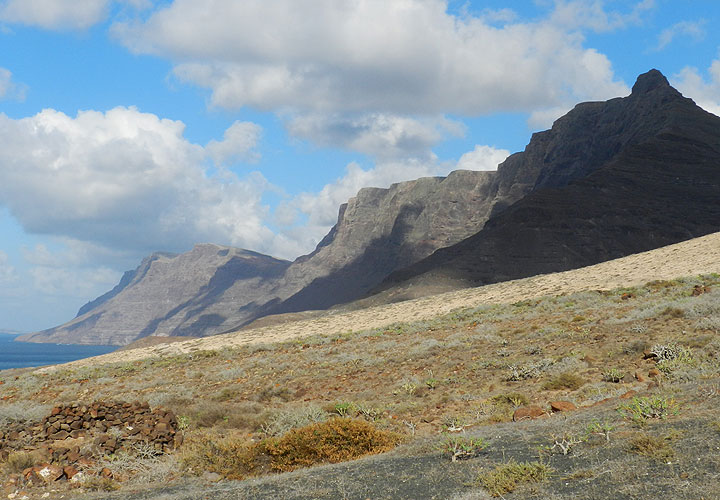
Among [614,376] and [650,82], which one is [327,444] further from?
[650,82]

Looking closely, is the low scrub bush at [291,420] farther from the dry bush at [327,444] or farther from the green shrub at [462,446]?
the green shrub at [462,446]

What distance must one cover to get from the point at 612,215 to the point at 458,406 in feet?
378

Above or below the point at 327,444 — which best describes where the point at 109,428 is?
above

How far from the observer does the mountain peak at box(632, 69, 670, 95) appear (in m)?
159

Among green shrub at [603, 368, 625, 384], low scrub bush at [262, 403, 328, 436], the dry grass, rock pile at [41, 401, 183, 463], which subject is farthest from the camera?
green shrub at [603, 368, 625, 384]

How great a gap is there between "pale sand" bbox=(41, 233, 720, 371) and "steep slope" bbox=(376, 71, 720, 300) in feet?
206

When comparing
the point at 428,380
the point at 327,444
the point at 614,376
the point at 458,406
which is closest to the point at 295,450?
the point at 327,444

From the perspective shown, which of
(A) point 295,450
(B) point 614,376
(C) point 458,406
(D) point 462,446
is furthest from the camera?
(C) point 458,406

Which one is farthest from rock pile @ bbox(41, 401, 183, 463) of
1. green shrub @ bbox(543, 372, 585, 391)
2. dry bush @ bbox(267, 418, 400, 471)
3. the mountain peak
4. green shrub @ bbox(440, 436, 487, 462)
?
the mountain peak

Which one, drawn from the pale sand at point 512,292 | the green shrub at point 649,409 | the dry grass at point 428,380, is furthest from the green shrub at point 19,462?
the pale sand at point 512,292

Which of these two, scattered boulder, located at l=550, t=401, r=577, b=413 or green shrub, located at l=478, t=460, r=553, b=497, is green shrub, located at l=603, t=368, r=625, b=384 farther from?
green shrub, located at l=478, t=460, r=553, b=497

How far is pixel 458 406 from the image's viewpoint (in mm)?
14258

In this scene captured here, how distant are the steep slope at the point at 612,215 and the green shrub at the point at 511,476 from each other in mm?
101611

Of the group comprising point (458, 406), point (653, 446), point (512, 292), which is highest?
point (512, 292)
